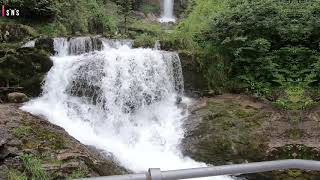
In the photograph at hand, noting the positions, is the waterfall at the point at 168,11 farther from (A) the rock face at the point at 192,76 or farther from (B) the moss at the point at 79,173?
(B) the moss at the point at 79,173

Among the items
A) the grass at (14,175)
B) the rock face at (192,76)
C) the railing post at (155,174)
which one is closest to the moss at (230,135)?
the rock face at (192,76)

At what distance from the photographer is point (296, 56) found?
1088 cm

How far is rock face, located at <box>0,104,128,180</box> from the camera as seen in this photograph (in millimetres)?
6130

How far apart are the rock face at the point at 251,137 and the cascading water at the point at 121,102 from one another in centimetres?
44

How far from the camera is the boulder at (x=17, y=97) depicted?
9617 millimetres

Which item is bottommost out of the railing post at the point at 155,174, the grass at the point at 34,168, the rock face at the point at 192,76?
the grass at the point at 34,168

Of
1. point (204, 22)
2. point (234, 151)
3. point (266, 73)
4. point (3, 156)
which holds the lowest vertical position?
point (234, 151)

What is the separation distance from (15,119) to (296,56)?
730cm

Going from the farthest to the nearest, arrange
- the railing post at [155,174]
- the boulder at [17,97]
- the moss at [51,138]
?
the boulder at [17,97] < the moss at [51,138] < the railing post at [155,174]

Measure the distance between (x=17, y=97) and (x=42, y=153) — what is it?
11.2 ft

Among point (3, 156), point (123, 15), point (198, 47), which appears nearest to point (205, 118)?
point (198, 47)

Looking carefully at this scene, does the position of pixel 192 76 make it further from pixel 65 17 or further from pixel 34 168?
pixel 34 168

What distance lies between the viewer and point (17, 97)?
970 cm

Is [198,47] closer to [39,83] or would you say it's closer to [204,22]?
[204,22]
